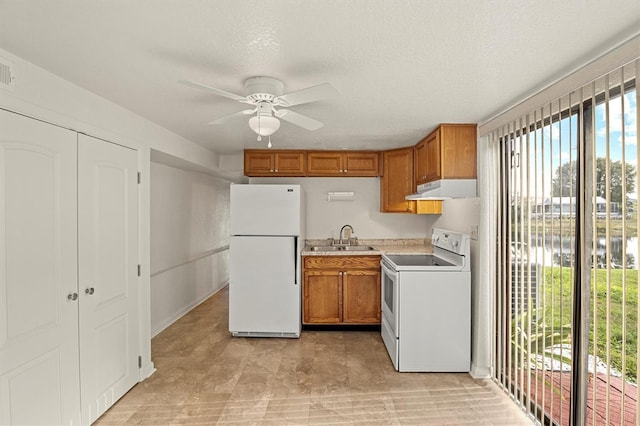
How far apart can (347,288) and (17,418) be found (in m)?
2.99

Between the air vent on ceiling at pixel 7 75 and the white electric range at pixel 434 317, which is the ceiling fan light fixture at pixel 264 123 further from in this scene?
the white electric range at pixel 434 317

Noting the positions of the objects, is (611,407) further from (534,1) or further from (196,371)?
(196,371)

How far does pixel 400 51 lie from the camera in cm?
166

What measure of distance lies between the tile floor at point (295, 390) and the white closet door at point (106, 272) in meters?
0.24

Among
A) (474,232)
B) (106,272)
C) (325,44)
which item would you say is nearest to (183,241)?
(106,272)

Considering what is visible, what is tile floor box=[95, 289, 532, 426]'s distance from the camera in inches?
93.8

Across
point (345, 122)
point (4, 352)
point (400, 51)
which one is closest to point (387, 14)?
point (400, 51)

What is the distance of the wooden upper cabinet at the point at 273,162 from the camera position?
4406 millimetres

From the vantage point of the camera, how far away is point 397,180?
4.36m

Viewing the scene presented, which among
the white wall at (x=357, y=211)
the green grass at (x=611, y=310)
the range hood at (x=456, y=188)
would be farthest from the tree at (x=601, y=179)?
the white wall at (x=357, y=211)

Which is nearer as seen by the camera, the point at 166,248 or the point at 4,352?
the point at 4,352

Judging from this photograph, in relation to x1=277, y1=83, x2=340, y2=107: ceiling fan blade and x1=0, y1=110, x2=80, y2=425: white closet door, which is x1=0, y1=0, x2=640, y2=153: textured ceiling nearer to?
x1=277, y1=83, x2=340, y2=107: ceiling fan blade

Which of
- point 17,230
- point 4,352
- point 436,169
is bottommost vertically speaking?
point 4,352

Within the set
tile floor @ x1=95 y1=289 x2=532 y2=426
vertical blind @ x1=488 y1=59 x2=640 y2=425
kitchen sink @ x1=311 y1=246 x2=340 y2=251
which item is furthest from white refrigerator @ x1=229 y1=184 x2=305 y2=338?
vertical blind @ x1=488 y1=59 x2=640 y2=425
